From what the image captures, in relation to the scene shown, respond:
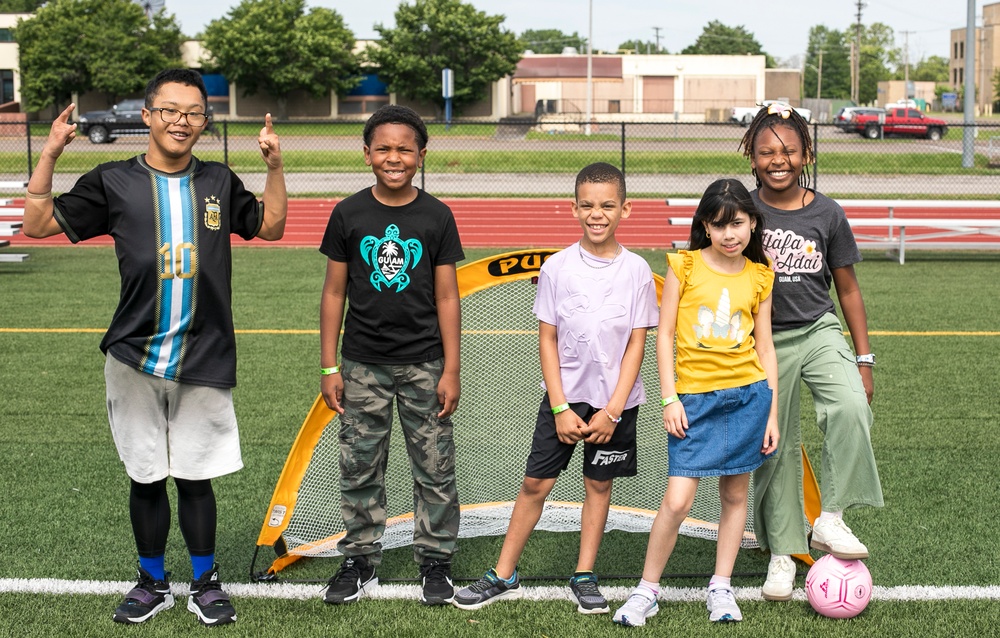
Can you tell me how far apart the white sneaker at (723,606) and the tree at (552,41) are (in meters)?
115

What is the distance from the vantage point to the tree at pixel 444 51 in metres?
54.2

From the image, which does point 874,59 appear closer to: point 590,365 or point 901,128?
point 901,128

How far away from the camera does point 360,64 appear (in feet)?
182

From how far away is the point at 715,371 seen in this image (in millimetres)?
3717

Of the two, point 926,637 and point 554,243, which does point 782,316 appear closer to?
point 926,637

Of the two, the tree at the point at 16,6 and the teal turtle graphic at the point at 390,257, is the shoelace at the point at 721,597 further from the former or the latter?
the tree at the point at 16,6

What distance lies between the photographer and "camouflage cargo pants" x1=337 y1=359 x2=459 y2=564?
3939mm

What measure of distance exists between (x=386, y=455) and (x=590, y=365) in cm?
86

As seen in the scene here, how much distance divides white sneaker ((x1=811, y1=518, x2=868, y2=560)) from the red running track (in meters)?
11.0

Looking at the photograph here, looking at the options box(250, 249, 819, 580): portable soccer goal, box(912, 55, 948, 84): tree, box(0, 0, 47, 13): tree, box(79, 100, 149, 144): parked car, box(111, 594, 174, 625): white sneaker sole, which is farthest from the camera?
box(912, 55, 948, 84): tree

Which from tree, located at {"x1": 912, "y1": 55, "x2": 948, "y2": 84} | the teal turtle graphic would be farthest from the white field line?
tree, located at {"x1": 912, "y1": 55, "x2": 948, "y2": 84}

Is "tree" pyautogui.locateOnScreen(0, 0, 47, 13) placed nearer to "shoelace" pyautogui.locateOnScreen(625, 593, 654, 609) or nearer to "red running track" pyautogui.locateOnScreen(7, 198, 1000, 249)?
"red running track" pyautogui.locateOnScreen(7, 198, 1000, 249)

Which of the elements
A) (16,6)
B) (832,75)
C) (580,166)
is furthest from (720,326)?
(16,6)

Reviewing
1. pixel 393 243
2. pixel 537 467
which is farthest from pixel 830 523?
pixel 393 243
